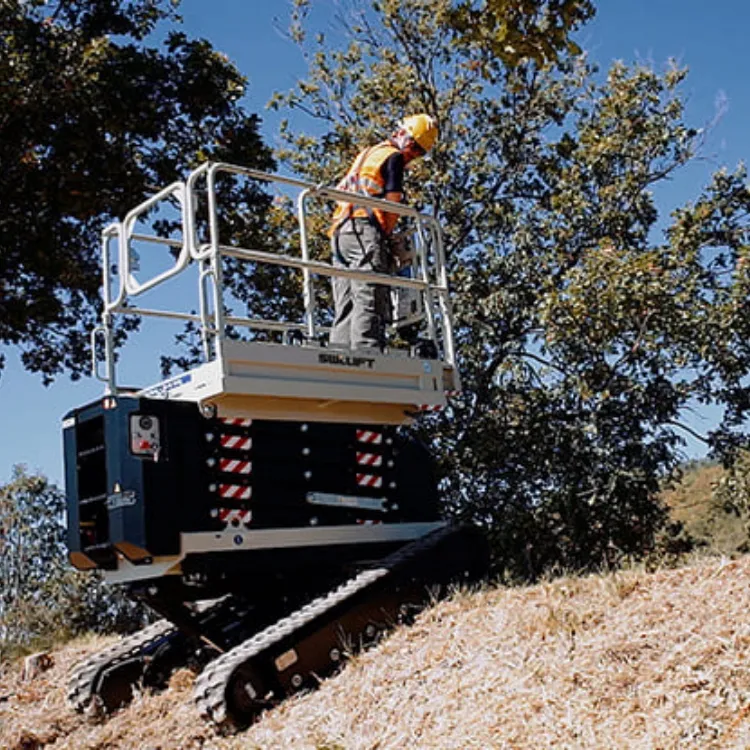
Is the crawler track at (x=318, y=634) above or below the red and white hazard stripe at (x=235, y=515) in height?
below

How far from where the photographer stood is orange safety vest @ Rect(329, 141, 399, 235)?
973cm

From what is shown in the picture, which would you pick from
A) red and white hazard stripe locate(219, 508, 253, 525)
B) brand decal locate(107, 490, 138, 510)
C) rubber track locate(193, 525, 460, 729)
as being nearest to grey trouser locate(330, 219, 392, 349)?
red and white hazard stripe locate(219, 508, 253, 525)

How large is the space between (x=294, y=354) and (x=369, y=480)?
56.7 inches

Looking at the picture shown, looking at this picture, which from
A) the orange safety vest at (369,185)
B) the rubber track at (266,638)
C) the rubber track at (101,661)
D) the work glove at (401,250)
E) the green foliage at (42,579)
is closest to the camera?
the rubber track at (266,638)

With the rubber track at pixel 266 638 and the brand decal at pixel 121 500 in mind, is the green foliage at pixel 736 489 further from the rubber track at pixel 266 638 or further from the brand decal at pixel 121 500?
the brand decal at pixel 121 500

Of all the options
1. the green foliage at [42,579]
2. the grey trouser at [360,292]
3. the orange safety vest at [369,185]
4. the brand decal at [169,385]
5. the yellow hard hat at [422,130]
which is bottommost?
the green foliage at [42,579]

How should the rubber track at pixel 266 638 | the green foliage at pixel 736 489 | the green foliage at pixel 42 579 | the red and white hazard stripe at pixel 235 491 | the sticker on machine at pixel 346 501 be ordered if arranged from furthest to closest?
the green foliage at pixel 42 579
the green foliage at pixel 736 489
the sticker on machine at pixel 346 501
the red and white hazard stripe at pixel 235 491
the rubber track at pixel 266 638

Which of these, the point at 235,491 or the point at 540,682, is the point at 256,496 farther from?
the point at 540,682

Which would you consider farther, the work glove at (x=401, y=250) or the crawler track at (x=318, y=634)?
the work glove at (x=401, y=250)

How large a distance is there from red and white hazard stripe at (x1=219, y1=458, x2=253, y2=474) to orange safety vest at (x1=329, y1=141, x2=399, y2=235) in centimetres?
235

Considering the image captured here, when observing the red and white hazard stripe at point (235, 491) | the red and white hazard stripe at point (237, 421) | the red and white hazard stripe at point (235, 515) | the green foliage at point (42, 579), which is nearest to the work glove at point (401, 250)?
the red and white hazard stripe at point (237, 421)

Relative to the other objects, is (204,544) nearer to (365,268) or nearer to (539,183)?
(365,268)

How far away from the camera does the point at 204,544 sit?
822 cm

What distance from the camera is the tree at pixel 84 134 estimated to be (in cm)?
1471
